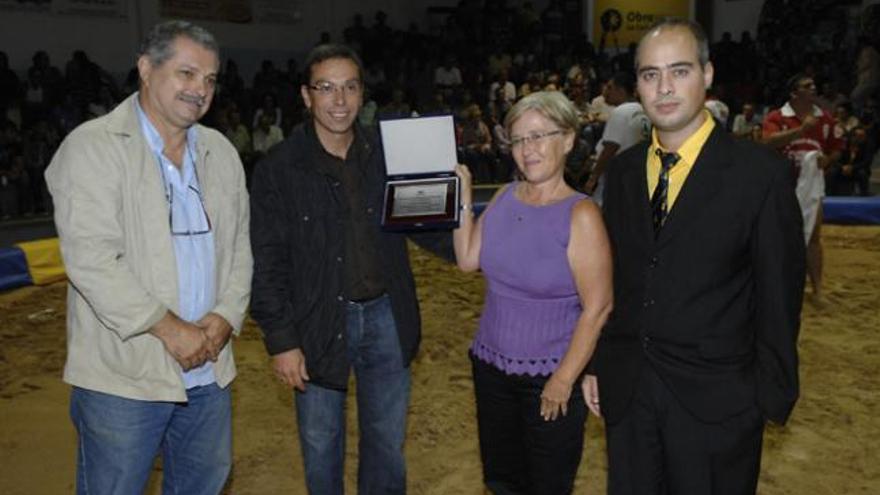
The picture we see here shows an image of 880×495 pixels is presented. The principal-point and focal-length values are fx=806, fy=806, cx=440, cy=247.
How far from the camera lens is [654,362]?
215 cm

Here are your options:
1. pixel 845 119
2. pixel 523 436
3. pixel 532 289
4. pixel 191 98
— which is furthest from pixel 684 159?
pixel 845 119

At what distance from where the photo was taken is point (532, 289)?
2.38 m

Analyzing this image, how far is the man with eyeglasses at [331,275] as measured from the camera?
250 cm

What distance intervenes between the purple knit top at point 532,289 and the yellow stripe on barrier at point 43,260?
236 inches

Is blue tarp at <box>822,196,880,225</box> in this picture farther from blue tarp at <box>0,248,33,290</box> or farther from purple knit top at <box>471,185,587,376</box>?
blue tarp at <box>0,248,33,290</box>

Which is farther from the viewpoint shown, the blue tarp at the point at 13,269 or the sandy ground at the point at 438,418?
the blue tarp at the point at 13,269

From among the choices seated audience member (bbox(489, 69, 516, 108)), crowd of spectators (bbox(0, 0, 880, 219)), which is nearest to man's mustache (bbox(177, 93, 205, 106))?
crowd of spectators (bbox(0, 0, 880, 219))

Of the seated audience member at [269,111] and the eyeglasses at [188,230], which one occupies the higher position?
the seated audience member at [269,111]

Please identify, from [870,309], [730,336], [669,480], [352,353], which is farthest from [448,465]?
[870,309]

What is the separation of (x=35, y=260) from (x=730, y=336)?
22.2 feet

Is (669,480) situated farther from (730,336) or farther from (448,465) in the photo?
(448,465)

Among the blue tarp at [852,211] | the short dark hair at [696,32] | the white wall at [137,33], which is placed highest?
the white wall at [137,33]

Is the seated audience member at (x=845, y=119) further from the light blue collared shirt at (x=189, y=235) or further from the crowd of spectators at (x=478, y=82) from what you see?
the light blue collared shirt at (x=189, y=235)

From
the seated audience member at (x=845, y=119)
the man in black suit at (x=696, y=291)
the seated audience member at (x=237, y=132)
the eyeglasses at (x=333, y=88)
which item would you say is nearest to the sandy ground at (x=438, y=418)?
the man in black suit at (x=696, y=291)
